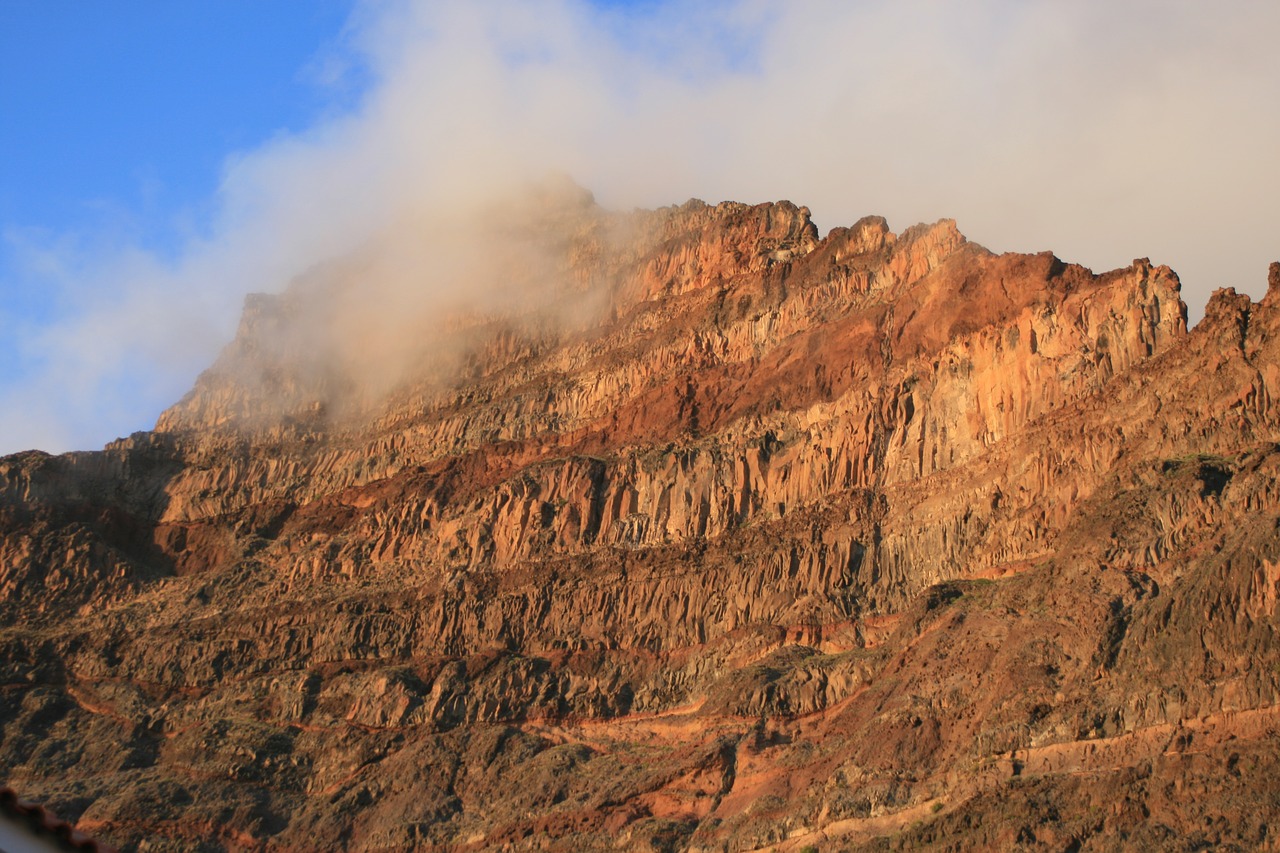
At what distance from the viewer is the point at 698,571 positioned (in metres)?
78.2

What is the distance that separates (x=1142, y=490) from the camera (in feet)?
195

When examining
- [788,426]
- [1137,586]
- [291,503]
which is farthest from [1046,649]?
[291,503]

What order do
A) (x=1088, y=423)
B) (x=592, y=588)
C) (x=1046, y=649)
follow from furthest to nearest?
1. (x=592, y=588)
2. (x=1088, y=423)
3. (x=1046, y=649)

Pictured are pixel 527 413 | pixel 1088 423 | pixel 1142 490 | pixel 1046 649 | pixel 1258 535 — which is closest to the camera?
pixel 1258 535

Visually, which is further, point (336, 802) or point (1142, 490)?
point (336, 802)

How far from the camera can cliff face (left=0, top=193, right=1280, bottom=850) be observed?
52.4 metres

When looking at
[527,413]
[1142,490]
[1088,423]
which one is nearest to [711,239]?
[527,413]

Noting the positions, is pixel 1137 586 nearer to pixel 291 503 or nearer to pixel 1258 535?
pixel 1258 535

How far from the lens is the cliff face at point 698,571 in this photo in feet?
172

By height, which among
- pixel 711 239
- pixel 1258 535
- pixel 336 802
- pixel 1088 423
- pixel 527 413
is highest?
pixel 711 239

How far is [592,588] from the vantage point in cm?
8094

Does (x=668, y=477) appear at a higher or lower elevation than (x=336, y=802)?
higher

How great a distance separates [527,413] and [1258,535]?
56899 millimetres

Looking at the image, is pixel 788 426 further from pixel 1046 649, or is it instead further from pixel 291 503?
pixel 291 503
